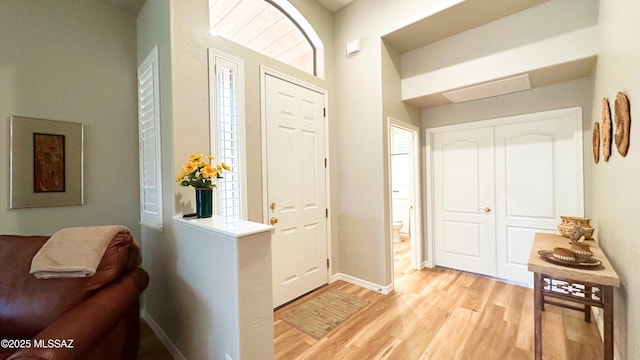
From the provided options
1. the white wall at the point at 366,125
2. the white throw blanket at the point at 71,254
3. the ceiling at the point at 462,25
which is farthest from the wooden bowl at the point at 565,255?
the white throw blanket at the point at 71,254

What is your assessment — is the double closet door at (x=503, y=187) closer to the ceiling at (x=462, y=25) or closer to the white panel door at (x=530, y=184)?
the white panel door at (x=530, y=184)

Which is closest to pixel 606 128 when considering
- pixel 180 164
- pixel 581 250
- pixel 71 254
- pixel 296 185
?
pixel 581 250

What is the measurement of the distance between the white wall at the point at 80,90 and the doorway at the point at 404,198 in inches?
110

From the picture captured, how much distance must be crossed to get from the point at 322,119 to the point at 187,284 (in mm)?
2224

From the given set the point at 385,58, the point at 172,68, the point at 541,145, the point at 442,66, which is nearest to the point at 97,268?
the point at 172,68

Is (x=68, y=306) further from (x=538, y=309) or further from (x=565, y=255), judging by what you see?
(x=565, y=255)

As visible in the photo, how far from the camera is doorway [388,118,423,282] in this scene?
134 inches

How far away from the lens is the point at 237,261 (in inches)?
52.1

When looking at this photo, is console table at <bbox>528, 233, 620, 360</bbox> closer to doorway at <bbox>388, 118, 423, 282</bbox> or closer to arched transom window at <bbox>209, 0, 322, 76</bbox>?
doorway at <bbox>388, 118, 423, 282</bbox>

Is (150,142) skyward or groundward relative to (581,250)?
skyward

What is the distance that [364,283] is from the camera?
3.06 meters

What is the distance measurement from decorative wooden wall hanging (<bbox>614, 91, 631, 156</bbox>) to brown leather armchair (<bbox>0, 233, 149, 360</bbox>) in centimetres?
290

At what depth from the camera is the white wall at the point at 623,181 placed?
125 centimetres

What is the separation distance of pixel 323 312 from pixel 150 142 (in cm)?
227
